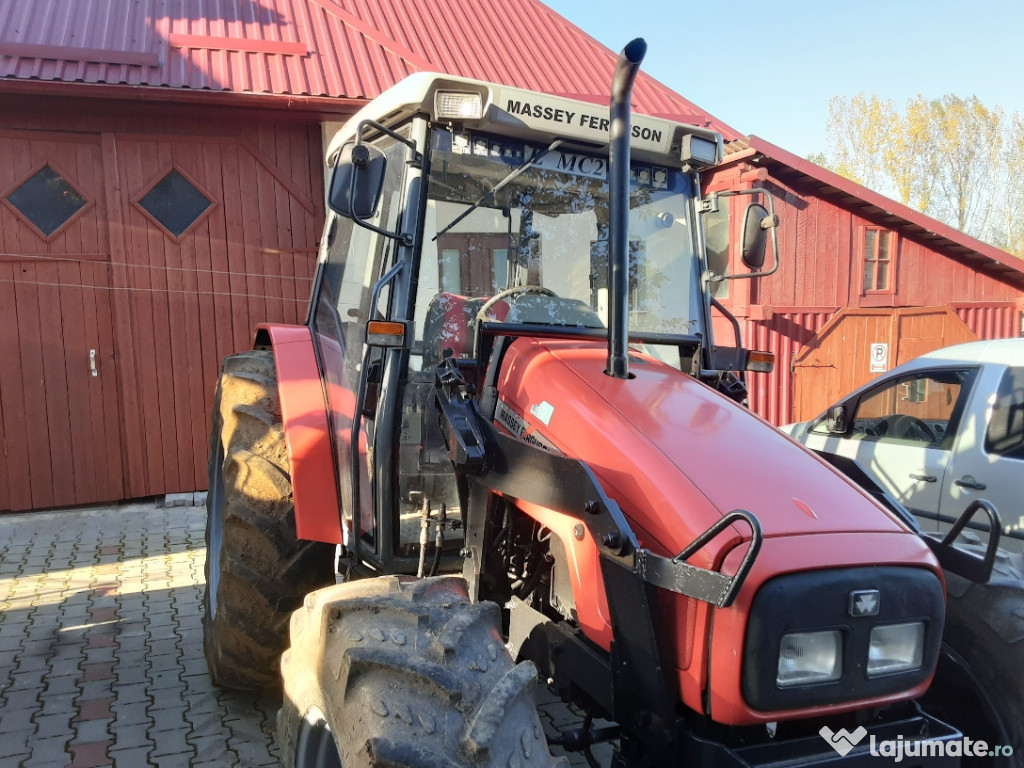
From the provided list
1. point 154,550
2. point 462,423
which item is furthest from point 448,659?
point 154,550

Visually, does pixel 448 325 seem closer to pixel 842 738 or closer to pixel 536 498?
pixel 536 498

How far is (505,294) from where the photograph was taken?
273cm

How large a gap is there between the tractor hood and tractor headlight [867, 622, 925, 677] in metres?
0.24

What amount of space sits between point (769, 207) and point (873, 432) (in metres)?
2.69

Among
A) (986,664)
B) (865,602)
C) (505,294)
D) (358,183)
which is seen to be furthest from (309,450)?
(986,664)

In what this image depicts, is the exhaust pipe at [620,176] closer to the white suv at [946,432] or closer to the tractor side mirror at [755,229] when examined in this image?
Answer: the tractor side mirror at [755,229]

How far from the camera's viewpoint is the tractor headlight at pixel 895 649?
1801mm

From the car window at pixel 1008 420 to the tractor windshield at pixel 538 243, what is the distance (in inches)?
90.6

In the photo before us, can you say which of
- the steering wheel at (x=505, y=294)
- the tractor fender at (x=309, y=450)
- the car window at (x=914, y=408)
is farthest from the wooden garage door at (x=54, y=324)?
the car window at (x=914, y=408)

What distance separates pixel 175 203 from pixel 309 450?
4.87 meters

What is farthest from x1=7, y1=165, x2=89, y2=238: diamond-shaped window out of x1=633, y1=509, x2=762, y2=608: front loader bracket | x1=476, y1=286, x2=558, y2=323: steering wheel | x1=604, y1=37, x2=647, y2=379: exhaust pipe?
x1=633, y1=509, x2=762, y2=608: front loader bracket

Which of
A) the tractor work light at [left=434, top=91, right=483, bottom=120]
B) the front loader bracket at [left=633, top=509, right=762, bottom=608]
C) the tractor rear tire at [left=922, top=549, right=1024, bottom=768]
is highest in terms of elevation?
the tractor work light at [left=434, top=91, right=483, bottom=120]

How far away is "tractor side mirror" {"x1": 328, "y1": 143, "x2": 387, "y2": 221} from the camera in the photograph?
93.0 inches

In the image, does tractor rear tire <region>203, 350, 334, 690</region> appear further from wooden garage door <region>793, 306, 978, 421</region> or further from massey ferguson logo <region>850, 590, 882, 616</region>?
wooden garage door <region>793, 306, 978, 421</region>
